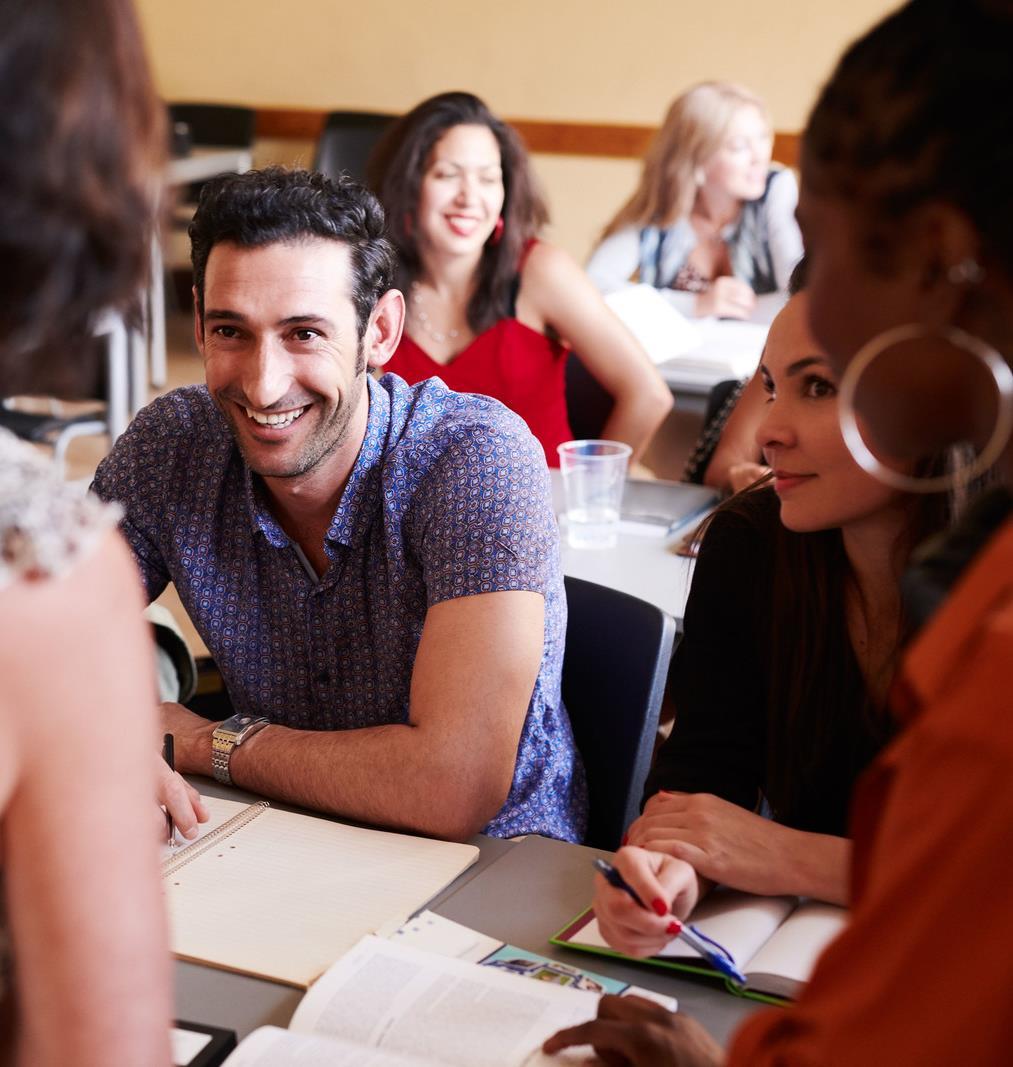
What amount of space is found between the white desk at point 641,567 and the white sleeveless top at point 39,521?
1.56 metres

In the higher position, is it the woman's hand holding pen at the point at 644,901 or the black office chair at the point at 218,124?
the black office chair at the point at 218,124

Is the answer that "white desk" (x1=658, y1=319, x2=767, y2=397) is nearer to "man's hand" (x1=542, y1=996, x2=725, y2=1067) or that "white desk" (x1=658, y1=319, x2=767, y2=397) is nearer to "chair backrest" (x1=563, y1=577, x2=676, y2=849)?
"chair backrest" (x1=563, y1=577, x2=676, y2=849)

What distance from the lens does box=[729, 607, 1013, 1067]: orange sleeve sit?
56 centimetres

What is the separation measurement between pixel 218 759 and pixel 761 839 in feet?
2.15

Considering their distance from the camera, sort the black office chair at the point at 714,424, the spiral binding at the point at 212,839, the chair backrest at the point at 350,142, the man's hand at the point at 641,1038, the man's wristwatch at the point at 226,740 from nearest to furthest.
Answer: the man's hand at the point at 641,1038, the spiral binding at the point at 212,839, the man's wristwatch at the point at 226,740, the black office chair at the point at 714,424, the chair backrest at the point at 350,142

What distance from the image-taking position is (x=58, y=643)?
682 millimetres

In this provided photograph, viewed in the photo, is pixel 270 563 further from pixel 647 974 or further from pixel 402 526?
pixel 647 974

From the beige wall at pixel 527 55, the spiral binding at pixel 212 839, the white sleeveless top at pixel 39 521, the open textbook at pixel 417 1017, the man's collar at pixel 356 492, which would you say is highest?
the beige wall at pixel 527 55

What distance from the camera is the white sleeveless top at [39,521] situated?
68 centimetres

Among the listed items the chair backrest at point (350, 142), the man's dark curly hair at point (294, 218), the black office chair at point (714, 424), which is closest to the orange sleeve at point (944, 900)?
the man's dark curly hair at point (294, 218)

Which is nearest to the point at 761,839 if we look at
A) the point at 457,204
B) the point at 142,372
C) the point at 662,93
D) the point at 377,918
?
the point at 377,918

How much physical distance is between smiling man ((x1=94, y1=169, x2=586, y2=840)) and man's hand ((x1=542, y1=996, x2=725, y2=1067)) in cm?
64

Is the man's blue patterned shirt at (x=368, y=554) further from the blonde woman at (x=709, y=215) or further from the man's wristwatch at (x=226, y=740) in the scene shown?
the blonde woman at (x=709, y=215)

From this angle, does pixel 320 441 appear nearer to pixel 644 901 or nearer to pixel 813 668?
pixel 813 668
